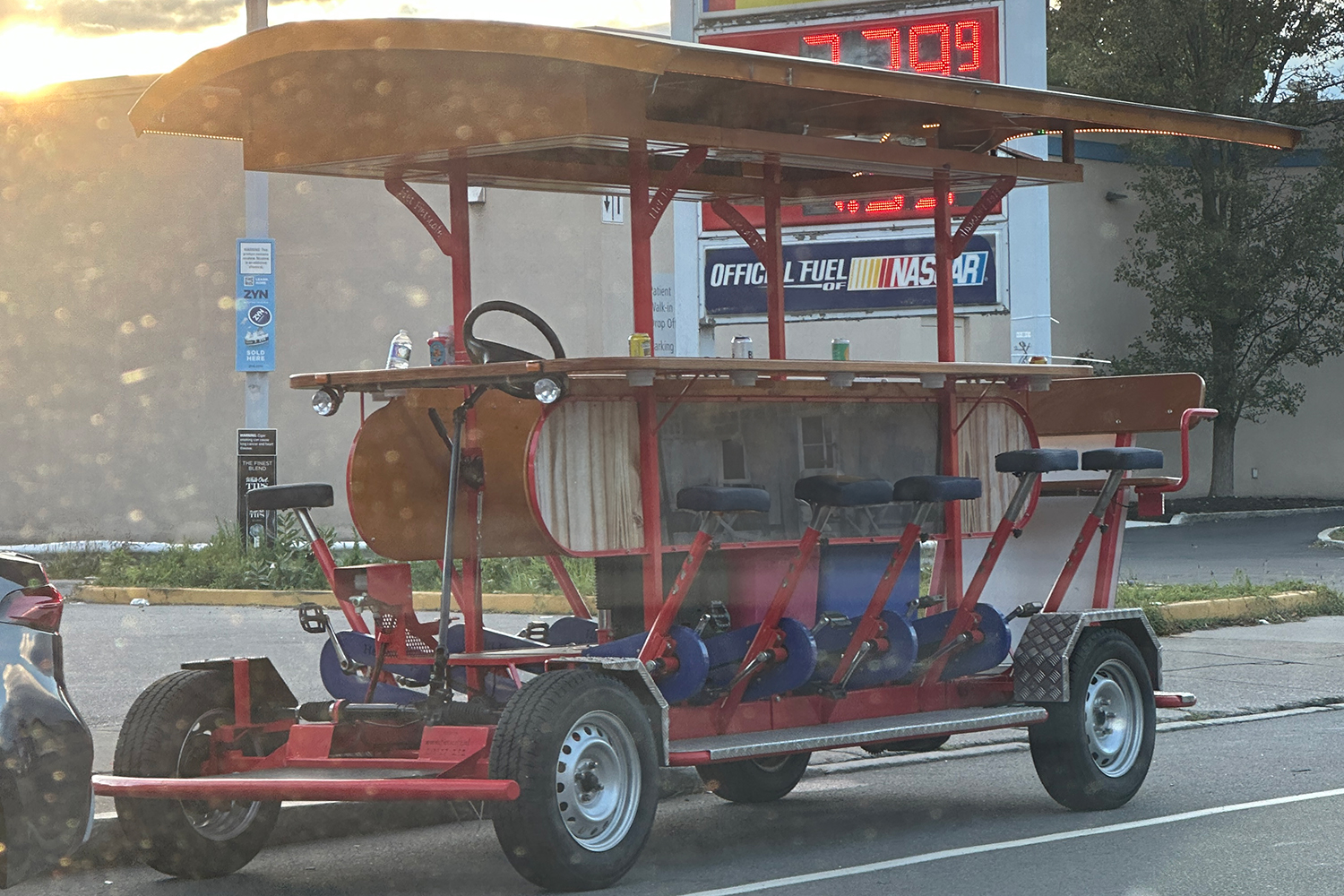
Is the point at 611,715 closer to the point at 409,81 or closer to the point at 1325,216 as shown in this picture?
the point at 409,81

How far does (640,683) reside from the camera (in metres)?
6.69

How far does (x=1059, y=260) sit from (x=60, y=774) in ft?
88.7

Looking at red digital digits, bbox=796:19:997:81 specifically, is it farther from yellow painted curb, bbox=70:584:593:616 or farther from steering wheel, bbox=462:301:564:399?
steering wheel, bbox=462:301:564:399

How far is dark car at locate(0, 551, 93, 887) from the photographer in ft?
16.8

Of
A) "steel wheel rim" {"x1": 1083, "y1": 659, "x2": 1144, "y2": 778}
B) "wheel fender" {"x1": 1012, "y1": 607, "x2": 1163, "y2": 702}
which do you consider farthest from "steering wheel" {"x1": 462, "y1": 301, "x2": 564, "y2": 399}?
"steel wheel rim" {"x1": 1083, "y1": 659, "x2": 1144, "y2": 778}

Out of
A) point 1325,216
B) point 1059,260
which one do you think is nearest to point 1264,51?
point 1325,216

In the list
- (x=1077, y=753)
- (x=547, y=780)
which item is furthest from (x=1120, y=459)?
(x=547, y=780)

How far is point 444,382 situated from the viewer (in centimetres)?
700

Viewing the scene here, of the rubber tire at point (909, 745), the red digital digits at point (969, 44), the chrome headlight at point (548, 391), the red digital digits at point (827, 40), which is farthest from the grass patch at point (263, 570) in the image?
the chrome headlight at point (548, 391)

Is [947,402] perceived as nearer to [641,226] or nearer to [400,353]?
[641,226]

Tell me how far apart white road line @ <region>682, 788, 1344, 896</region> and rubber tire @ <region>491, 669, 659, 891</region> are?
336 mm

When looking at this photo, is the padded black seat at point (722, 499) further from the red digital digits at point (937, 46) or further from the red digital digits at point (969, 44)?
the red digital digits at point (969, 44)

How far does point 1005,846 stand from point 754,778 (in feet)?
5.01

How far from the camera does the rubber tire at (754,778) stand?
8.39m
